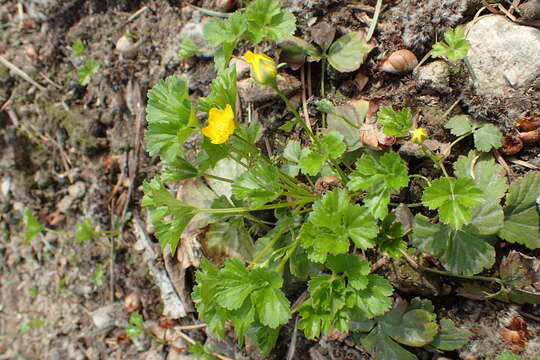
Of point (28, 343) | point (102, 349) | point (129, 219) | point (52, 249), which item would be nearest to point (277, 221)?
point (129, 219)

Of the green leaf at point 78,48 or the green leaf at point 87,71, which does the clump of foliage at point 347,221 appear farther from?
the green leaf at point 78,48

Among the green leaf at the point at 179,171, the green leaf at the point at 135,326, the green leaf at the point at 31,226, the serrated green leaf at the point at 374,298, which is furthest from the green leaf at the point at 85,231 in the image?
the serrated green leaf at the point at 374,298

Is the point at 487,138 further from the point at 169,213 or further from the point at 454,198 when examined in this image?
the point at 169,213

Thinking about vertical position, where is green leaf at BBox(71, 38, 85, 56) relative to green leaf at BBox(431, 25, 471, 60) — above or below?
below

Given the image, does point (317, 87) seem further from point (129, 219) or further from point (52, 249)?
point (52, 249)

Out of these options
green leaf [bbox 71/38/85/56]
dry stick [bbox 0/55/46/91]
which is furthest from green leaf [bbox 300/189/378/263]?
dry stick [bbox 0/55/46/91]

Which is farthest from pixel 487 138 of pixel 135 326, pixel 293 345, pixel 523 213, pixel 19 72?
pixel 19 72

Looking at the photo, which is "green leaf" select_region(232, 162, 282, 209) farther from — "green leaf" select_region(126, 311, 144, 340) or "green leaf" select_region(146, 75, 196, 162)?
"green leaf" select_region(126, 311, 144, 340)
